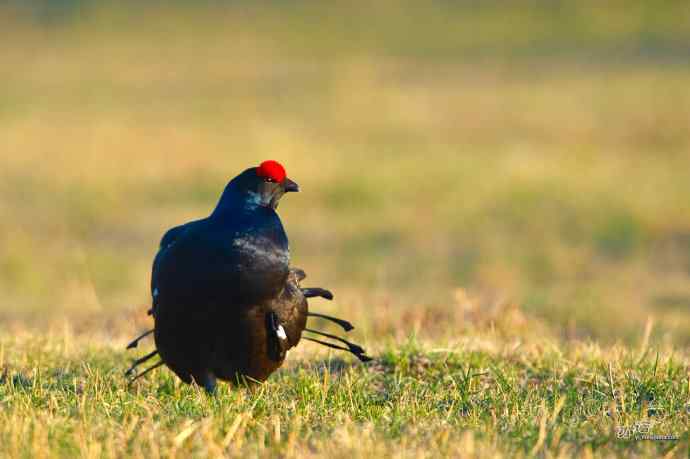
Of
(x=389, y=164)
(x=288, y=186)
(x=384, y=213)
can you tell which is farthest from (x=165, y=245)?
(x=389, y=164)

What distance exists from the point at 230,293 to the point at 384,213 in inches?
390

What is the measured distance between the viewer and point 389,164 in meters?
17.5

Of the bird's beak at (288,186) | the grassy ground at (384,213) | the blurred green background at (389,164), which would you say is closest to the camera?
the grassy ground at (384,213)

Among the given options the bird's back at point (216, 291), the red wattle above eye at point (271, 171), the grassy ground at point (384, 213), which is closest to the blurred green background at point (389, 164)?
the grassy ground at point (384, 213)

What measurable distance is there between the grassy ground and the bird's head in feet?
2.83

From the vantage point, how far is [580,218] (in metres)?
14.0

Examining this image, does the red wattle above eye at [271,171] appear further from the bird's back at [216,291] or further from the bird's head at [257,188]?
the bird's back at [216,291]

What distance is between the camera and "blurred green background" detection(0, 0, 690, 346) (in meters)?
11.7

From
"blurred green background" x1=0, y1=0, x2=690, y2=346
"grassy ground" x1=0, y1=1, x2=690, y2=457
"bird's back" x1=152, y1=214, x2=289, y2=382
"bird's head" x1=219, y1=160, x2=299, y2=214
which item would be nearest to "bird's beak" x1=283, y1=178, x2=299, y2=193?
"bird's head" x1=219, y1=160, x2=299, y2=214

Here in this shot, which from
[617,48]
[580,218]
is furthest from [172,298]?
[617,48]

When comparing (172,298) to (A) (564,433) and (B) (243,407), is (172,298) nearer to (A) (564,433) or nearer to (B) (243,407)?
(B) (243,407)

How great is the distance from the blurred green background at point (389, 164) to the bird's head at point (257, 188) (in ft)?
8.61

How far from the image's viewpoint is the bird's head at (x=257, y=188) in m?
5.30

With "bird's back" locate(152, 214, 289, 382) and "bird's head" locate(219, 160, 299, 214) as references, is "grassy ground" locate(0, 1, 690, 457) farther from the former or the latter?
"bird's head" locate(219, 160, 299, 214)
